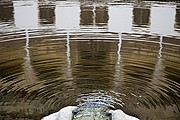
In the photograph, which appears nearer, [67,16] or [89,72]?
[89,72]

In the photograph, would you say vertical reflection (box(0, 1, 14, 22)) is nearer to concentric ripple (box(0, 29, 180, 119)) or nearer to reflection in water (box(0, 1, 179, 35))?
reflection in water (box(0, 1, 179, 35))

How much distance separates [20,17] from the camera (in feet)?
29.3

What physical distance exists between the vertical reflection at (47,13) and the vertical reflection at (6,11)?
77 centimetres

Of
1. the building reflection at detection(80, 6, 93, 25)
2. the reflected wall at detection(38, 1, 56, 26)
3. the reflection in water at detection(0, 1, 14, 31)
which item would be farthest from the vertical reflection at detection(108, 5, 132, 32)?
the reflection in water at detection(0, 1, 14, 31)

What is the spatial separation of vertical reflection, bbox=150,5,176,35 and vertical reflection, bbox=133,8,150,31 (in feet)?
0.44

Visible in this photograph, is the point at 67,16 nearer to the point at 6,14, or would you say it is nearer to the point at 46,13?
the point at 46,13

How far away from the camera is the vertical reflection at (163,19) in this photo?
766 centimetres

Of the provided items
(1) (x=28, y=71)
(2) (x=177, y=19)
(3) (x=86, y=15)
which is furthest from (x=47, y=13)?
(1) (x=28, y=71)

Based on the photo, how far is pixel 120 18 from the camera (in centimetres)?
870

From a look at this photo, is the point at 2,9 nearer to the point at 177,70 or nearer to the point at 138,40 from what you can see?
the point at 138,40

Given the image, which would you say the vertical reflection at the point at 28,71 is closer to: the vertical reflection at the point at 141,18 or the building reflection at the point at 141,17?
the vertical reflection at the point at 141,18

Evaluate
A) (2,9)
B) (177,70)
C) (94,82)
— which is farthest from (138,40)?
(2,9)

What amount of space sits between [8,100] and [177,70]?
242 cm

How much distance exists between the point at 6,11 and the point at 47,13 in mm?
1236
